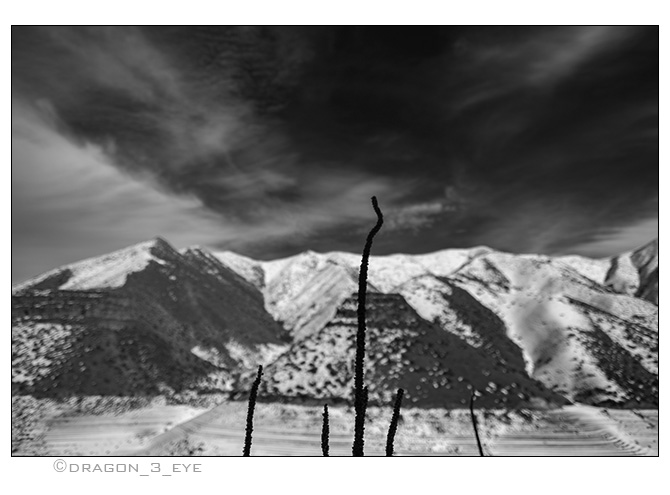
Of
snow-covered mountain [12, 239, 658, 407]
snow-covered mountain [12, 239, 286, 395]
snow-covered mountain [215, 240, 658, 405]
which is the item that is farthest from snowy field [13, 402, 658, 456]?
snow-covered mountain [12, 239, 286, 395]

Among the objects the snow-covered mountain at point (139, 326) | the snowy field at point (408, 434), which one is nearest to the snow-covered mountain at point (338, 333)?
the snow-covered mountain at point (139, 326)

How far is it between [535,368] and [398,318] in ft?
115

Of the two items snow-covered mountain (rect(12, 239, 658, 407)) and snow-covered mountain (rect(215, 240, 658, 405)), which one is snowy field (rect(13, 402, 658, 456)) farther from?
snow-covered mountain (rect(215, 240, 658, 405))

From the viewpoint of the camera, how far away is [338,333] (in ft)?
181

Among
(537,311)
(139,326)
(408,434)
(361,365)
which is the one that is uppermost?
(537,311)

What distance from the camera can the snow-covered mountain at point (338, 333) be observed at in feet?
159

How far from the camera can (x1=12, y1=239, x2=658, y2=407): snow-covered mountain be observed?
159 ft

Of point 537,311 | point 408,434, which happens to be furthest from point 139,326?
point 537,311

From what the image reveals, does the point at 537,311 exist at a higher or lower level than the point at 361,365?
higher

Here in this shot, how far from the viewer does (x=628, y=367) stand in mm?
63094

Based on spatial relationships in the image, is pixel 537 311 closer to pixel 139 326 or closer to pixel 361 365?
pixel 139 326

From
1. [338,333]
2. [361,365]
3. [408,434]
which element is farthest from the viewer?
[338,333]
